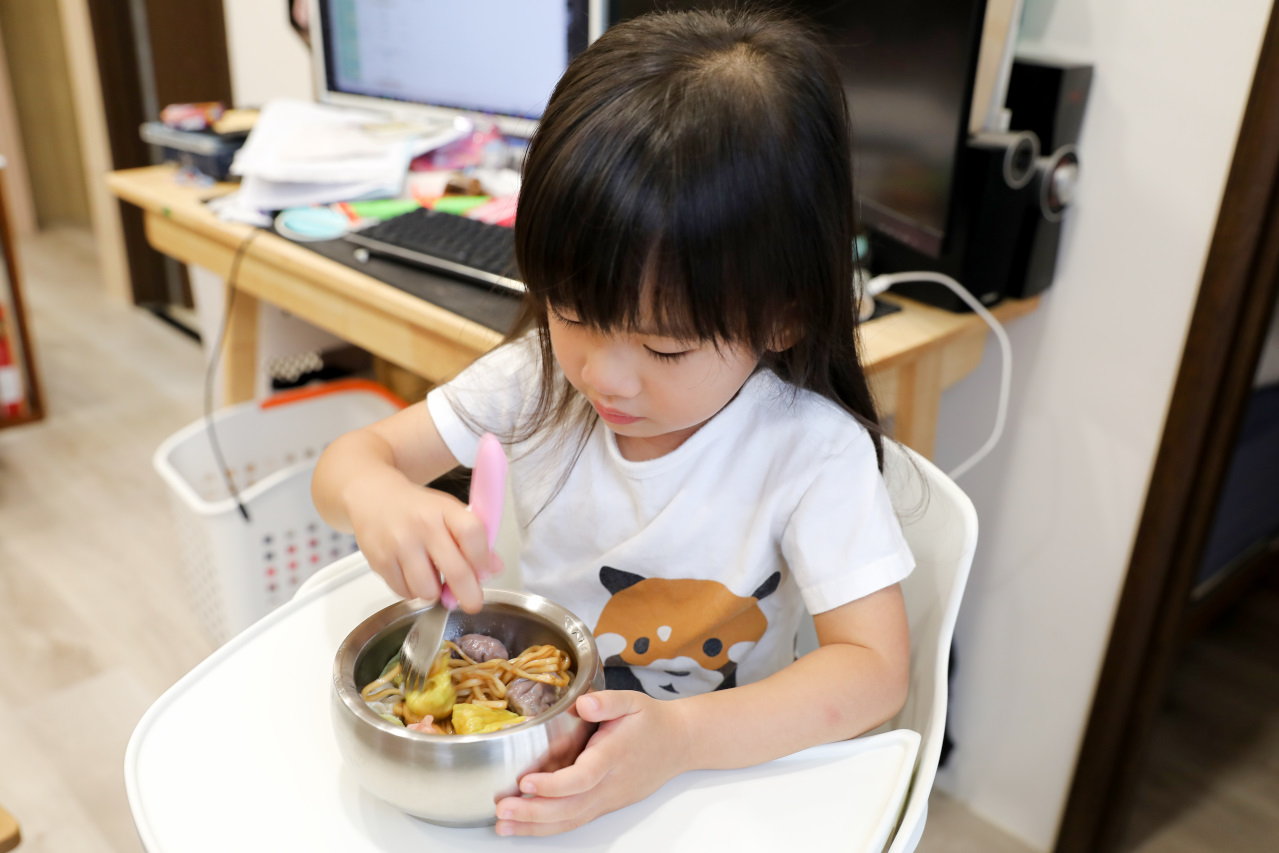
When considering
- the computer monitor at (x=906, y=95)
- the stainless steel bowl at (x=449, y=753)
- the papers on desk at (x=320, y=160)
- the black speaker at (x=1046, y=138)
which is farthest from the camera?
the papers on desk at (x=320, y=160)

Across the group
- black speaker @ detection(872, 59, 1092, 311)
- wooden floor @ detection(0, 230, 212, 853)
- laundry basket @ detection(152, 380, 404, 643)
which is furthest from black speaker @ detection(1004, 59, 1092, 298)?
wooden floor @ detection(0, 230, 212, 853)

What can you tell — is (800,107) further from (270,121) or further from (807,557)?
(270,121)

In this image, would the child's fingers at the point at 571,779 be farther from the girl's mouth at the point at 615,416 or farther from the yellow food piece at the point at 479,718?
the girl's mouth at the point at 615,416

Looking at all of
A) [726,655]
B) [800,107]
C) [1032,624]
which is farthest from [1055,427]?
[800,107]

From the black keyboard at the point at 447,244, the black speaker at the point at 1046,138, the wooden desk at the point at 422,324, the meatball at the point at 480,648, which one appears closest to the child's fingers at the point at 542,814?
the meatball at the point at 480,648

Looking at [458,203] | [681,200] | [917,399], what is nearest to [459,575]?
[681,200]

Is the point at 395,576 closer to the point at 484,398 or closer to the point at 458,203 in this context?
the point at 484,398

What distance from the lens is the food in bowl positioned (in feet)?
1.70

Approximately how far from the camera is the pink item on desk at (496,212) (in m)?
1.28

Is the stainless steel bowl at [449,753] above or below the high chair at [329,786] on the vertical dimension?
above

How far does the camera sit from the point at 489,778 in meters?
0.47

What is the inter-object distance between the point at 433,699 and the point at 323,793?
0.08 meters

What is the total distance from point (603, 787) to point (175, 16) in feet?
8.66

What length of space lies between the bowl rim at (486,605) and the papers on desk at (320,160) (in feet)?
3.08
